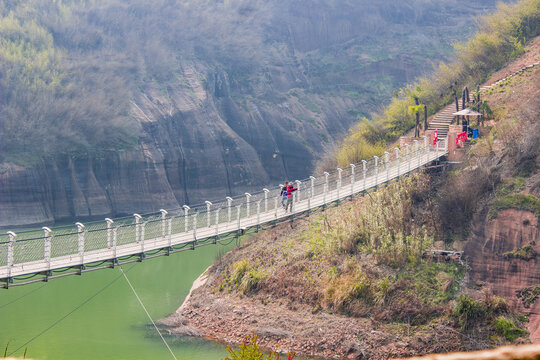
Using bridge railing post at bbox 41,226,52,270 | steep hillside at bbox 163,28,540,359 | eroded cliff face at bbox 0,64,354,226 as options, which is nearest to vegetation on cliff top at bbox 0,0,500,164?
eroded cliff face at bbox 0,64,354,226

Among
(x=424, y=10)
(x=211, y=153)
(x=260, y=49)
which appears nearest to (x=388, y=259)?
(x=211, y=153)

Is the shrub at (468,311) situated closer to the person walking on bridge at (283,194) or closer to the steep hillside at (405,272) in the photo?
the steep hillside at (405,272)

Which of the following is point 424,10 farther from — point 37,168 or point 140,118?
point 37,168

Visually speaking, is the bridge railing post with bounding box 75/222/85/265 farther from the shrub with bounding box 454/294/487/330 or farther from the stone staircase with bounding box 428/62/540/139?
the stone staircase with bounding box 428/62/540/139

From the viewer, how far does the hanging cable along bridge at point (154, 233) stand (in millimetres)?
10969

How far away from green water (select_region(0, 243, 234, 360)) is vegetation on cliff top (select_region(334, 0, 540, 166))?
8.51 metres

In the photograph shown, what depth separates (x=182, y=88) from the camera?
4378 cm

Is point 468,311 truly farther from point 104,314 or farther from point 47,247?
point 104,314

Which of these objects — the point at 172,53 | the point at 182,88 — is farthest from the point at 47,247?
the point at 172,53

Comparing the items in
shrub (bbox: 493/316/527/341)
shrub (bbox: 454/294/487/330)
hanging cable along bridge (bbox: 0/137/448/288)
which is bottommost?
shrub (bbox: 493/316/527/341)

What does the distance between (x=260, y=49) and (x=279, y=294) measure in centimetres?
3947

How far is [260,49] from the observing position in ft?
173

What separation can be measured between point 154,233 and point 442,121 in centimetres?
1467

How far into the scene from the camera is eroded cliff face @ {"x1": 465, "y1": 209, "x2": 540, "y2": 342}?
1446 cm
